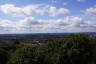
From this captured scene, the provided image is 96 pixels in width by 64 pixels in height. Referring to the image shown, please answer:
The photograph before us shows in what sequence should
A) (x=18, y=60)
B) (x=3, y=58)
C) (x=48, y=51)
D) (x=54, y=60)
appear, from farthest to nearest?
(x=3, y=58) → (x=48, y=51) → (x=54, y=60) → (x=18, y=60)

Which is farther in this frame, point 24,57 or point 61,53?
point 61,53

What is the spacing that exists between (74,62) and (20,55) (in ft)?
26.9

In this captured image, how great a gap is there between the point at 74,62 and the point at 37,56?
5665 millimetres

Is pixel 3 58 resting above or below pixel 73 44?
below

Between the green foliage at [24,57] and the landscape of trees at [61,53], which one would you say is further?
the landscape of trees at [61,53]

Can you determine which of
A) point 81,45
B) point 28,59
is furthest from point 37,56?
point 81,45

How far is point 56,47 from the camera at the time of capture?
113ft

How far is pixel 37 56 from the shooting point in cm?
3177

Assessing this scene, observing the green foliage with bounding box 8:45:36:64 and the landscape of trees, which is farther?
the landscape of trees

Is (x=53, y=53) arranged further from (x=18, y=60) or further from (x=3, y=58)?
(x=3, y=58)

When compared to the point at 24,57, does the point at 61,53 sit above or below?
above

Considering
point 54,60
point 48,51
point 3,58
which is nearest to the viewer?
point 54,60

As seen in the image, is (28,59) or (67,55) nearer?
(28,59)

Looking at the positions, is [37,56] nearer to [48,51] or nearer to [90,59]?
[48,51]
